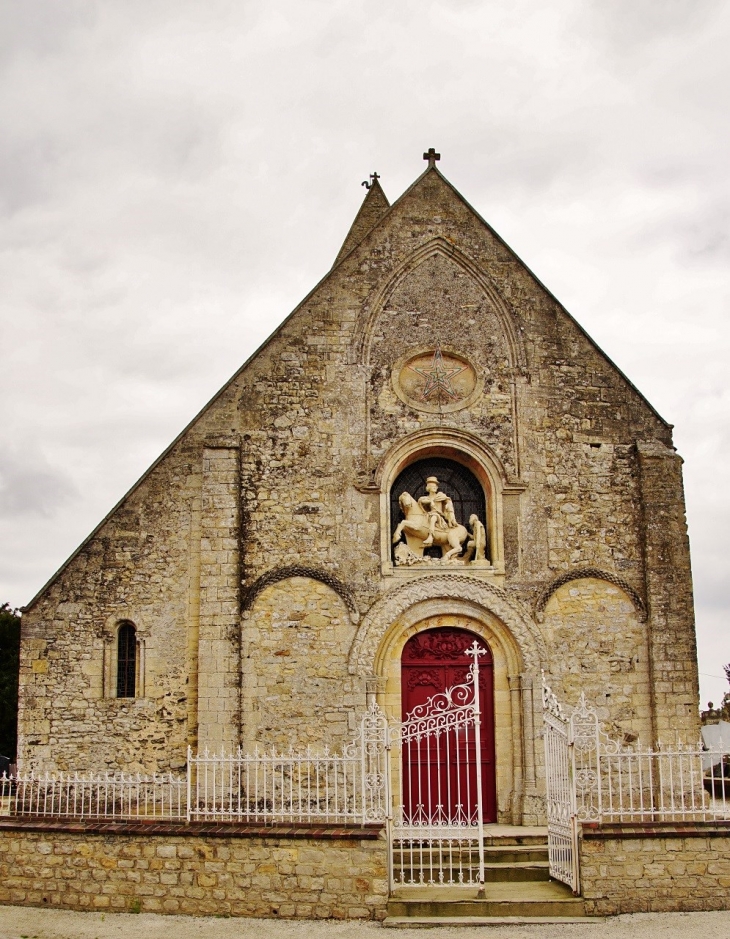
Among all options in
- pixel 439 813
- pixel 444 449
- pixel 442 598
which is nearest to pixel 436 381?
pixel 444 449

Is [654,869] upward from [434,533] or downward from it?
downward

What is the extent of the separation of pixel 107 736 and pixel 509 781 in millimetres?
5722

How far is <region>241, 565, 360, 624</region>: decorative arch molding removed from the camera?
15523 millimetres

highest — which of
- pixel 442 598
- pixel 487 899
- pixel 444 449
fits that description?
pixel 444 449

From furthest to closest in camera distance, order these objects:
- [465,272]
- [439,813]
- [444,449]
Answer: [465,272] → [444,449] → [439,813]

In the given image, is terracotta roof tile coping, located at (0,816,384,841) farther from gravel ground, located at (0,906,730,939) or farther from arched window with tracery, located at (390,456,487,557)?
arched window with tracery, located at (390,456,487,557)

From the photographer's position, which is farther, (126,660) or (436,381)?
(436,381)

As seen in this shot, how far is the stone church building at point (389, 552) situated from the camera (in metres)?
15.3

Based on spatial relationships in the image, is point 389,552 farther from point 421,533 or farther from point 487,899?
point 487,899

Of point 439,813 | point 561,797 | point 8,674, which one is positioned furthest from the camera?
point 8,674

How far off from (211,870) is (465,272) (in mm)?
9848

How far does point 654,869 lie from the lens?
11273 mm

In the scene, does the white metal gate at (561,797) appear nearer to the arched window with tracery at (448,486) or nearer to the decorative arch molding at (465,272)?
the arched window with tracery at (448,486)

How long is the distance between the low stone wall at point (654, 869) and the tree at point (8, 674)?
2271cm
